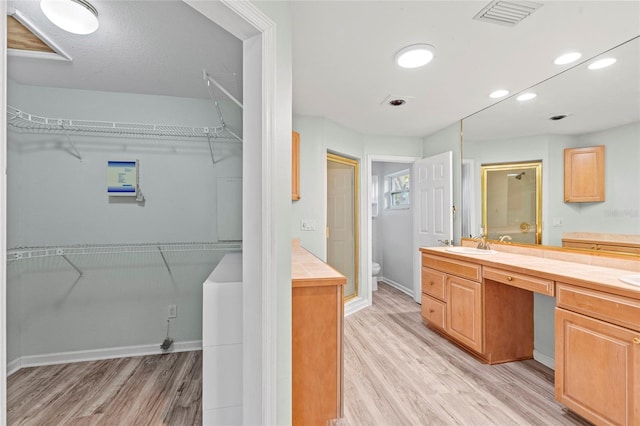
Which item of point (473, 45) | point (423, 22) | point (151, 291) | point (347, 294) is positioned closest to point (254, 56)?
point (423, 22)

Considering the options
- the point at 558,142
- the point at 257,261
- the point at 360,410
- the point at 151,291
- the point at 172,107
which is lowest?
the point at 360,410

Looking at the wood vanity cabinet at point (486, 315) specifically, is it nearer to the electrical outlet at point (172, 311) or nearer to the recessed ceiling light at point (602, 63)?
the recessed ceiling light at point (602, 63)

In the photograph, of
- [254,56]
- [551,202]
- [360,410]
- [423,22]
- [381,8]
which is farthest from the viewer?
[551,202]

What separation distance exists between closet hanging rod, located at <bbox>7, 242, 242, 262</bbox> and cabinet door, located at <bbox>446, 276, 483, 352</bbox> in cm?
202

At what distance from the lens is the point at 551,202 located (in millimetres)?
2402

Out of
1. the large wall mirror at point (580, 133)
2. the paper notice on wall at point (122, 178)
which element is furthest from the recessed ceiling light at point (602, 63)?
the paper notice on wall at point (122, 178)

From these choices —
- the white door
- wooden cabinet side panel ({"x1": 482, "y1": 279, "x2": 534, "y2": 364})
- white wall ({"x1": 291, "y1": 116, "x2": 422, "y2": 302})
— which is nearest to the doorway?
white wall ({"x1": 291, "y1": 116, "x2": 422, "y2": 302})

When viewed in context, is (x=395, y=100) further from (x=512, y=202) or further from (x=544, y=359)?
(x=544, y=359)

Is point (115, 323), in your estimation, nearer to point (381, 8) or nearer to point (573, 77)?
point (381, 8)

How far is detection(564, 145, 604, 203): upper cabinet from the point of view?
2.06 m

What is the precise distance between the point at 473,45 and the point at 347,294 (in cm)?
295

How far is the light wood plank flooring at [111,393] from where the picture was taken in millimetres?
1797

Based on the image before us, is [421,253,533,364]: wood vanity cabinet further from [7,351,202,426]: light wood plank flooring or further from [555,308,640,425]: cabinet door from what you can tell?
[7,351,202,426]: light wood plank flooring

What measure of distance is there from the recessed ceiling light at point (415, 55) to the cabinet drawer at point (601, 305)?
1.68m
